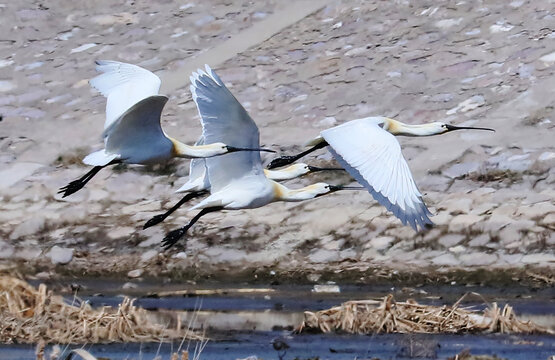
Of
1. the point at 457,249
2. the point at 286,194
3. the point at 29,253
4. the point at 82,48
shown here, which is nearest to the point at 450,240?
the point at 457,249

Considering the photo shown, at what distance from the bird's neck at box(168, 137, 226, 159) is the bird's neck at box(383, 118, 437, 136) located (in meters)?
1.50

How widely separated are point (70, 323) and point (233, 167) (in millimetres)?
1482

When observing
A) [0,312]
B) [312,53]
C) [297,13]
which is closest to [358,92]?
[312,53]

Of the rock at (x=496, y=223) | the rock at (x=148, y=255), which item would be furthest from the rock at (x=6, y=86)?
the rock at (x=496, y=223)

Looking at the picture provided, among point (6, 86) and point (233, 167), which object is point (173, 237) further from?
point (6, 86)

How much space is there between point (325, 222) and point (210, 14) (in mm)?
4866

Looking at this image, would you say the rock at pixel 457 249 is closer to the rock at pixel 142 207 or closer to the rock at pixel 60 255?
the rock at pixel 142 207

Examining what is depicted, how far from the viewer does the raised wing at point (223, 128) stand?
385 inches

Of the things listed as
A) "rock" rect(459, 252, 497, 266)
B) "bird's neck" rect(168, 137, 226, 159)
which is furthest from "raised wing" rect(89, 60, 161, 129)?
"rock" rect(459, 252, 497, 266)

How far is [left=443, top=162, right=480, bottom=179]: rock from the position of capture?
13094mm

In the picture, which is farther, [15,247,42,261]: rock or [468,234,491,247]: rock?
[15,247,42,261]: rock

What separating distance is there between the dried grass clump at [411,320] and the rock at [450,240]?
1.71 meters

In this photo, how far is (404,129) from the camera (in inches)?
459

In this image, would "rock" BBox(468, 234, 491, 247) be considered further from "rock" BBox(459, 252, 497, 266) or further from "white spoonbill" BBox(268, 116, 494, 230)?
"white spoonbill" BBox(268, 116, 494, 230)
